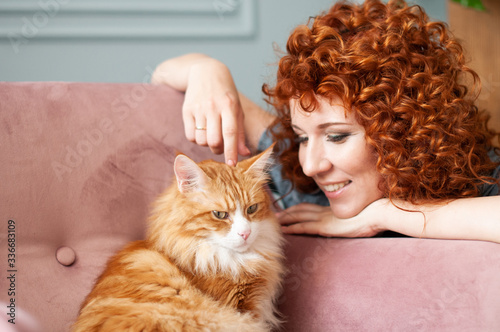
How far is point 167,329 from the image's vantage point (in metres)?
0.88

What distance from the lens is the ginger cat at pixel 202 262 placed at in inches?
37.7

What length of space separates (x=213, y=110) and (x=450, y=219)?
78cm

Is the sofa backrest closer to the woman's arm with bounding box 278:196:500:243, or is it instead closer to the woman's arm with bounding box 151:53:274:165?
the woman's arm with bounding box 151:53:274:165

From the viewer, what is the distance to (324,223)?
4.59 feet

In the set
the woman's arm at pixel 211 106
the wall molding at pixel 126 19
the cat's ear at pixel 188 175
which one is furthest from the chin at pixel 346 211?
the wall molding at pixel 126 19

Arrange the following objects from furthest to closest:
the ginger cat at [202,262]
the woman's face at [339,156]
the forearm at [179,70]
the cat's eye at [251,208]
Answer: the forearm at [179,70] → the woman's face at [339,156] → the cat's eye at [251,208] → the ginger cat at [202,262]

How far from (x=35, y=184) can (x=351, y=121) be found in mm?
976

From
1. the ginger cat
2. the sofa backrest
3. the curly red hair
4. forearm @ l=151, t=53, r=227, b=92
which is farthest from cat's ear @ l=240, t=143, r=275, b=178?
forearm @ l=151, t=53, r=227, b=92

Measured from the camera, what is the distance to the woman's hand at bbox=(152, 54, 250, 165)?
1337mm

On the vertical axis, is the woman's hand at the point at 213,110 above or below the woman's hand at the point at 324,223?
above

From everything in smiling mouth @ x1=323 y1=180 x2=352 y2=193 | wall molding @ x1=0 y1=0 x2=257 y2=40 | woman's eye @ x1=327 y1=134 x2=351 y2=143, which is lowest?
smiling mouth @ x1=323 y1=180 x2=352 y2=193

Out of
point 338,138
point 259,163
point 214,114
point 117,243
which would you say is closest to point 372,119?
point 338,138

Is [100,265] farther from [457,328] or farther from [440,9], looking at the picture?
[440,9]

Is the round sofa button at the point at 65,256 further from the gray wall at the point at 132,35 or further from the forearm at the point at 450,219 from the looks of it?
the gray wall at the point at 132,35
